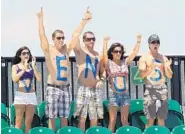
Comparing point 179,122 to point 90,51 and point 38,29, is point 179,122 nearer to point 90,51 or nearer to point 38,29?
point 90,51

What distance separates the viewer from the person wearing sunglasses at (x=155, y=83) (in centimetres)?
740

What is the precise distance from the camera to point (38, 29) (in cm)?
720

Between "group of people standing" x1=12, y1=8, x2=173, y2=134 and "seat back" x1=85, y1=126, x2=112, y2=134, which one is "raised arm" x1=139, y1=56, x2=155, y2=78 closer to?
"group of people standing" x1=12, y1=8, x2=173, y2=134

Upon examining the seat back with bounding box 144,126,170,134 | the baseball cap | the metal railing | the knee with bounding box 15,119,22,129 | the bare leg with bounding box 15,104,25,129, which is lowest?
the seat back with bounding box 144,126,170,134

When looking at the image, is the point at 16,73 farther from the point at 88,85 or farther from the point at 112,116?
the point at 112,116

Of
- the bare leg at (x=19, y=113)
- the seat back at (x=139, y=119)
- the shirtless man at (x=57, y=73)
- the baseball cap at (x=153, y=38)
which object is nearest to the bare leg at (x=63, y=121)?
the shirtless man at (x=57, y=73)

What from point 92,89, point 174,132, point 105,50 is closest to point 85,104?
point 92,89

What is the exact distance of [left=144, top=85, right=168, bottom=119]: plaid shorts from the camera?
740 cm

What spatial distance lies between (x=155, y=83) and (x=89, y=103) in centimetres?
82

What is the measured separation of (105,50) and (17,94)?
3.77ft

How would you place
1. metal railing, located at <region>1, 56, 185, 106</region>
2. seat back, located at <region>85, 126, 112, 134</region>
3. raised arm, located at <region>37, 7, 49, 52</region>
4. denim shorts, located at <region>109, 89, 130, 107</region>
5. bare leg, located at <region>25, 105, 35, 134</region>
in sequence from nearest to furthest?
seat back, located at <region>85, 126, 112, 134</region> → raised arm, located at <region>37, 7, 49, 52</region> → bare leg, located at <region>25, 105, 35, 134</region> → denim shorts, located at <region>109, 89, 130, 107</region> → metal railing, located at <region>1, 56, 185, 106</region>

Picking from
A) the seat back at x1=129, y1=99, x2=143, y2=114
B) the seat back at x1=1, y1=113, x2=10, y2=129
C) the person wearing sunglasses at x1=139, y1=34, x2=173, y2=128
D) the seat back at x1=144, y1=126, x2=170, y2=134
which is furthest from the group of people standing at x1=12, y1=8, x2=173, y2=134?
the seat back at x1=144, y1=126, x2=170, y2=134

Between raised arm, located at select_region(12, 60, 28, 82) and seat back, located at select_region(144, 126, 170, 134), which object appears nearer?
seat back, located at select_region(144, 126, 170, 134)

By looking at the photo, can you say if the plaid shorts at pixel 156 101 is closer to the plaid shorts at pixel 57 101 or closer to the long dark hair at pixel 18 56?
the plaid shorts at pixel 57 101
